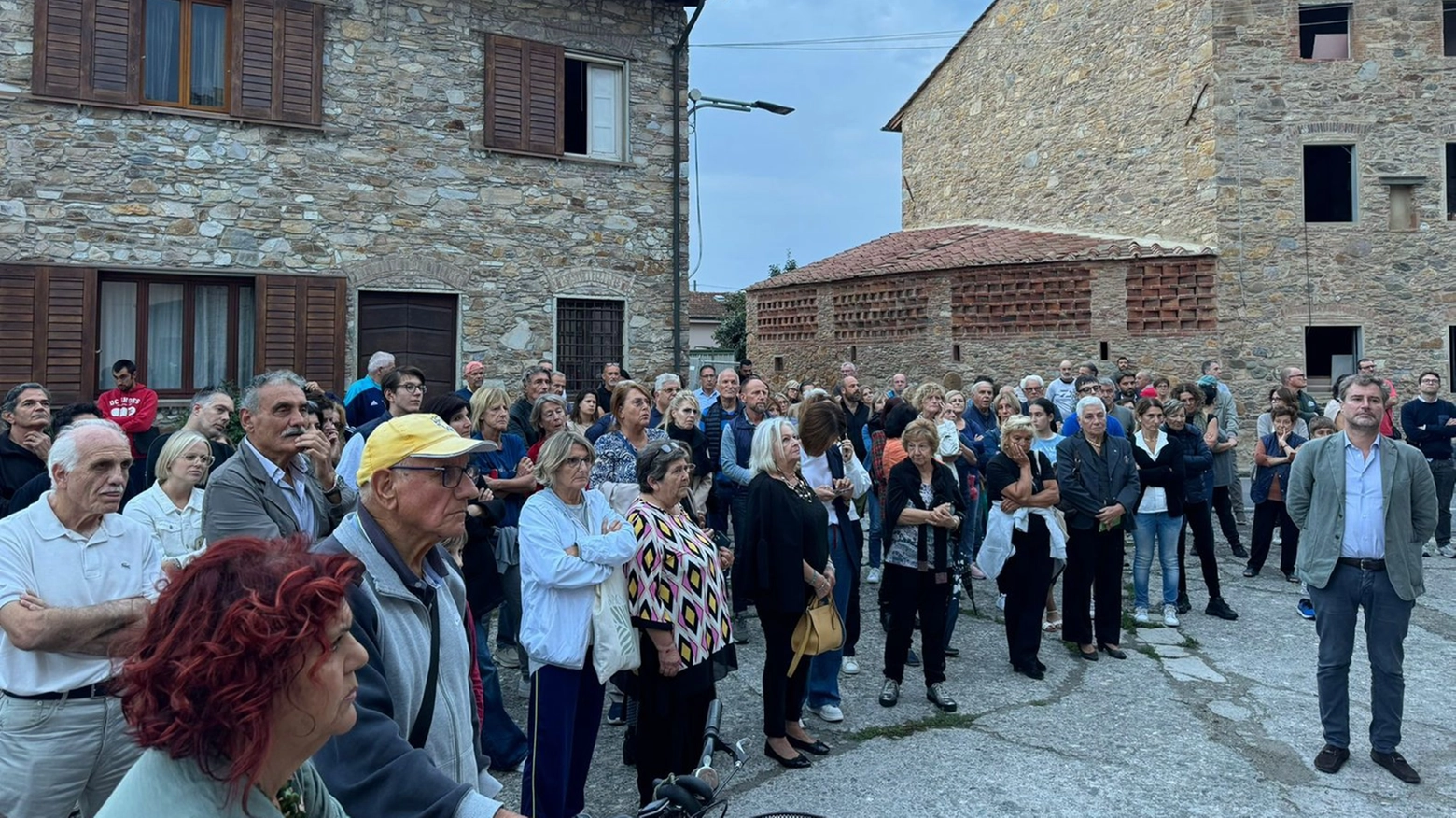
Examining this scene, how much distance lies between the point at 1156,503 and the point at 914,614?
2.98 metres

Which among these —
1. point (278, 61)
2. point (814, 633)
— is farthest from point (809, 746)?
point (278, 61)

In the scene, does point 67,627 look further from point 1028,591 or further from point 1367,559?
point 1367,559

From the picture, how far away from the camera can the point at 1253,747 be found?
17.4 feet

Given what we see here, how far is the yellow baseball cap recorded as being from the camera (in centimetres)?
225

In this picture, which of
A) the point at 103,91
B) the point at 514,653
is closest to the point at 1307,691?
the point at 514,653

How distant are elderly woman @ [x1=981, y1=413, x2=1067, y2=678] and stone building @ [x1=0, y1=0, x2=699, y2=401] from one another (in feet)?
22.3

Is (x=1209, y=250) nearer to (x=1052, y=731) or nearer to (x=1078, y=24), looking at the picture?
(x=1078, y=24)

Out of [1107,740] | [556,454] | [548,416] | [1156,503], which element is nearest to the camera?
[556,454]

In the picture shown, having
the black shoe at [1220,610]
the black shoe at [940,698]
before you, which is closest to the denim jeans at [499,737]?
the black shoe at [940,698]

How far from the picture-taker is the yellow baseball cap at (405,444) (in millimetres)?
2250

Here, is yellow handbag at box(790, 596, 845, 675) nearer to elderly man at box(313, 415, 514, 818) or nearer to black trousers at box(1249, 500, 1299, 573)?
elderly man at box(313, 415, 514, 818)

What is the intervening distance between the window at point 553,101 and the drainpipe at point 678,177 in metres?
0.69

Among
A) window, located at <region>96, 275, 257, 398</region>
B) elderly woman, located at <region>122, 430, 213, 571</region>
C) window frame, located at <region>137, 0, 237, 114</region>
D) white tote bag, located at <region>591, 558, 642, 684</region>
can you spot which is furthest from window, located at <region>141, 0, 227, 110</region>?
white tote bag, located at <region>591, 558, 642, 684</region>

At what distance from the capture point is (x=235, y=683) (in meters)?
1.41
